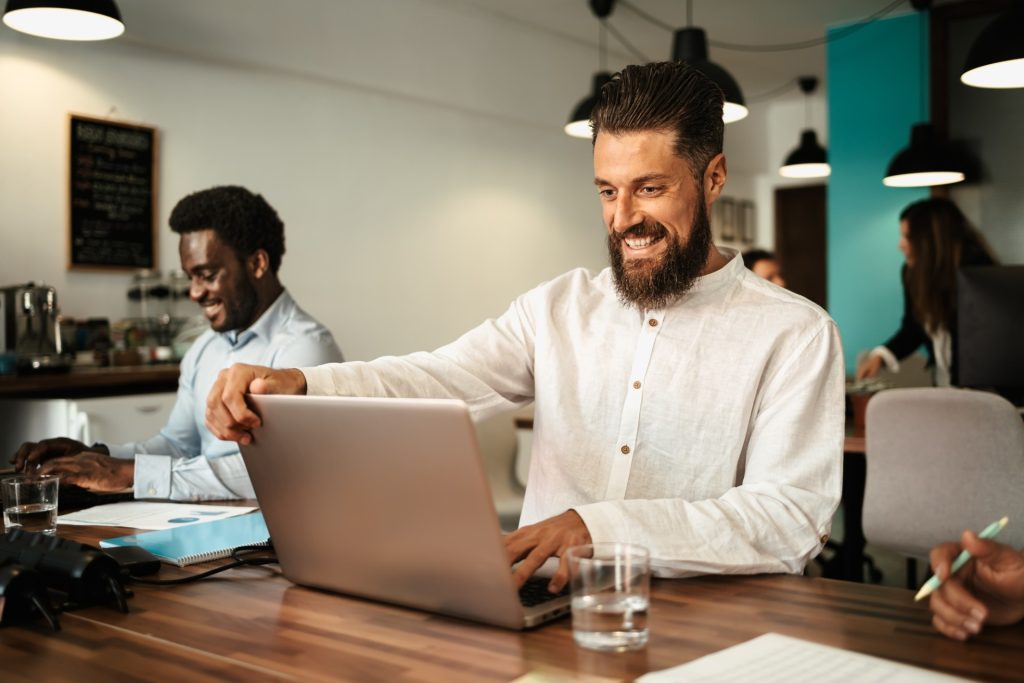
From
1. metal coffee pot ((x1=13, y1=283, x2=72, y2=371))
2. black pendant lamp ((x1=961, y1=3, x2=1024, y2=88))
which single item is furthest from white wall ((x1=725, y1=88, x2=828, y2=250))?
metal coffee pot ((x1=13, y1=283, x2=72, y2=371))

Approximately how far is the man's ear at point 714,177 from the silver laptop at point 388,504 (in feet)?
2.48

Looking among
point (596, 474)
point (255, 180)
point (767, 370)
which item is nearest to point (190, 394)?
point (596, 474)

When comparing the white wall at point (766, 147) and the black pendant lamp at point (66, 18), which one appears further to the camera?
the white wall at point (766, 147)

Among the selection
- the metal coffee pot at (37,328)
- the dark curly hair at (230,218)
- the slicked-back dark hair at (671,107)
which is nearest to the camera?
the slicked-back dark hair at (671,107)

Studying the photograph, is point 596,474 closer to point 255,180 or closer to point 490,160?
point 255,180

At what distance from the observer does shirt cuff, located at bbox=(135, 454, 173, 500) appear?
189cm

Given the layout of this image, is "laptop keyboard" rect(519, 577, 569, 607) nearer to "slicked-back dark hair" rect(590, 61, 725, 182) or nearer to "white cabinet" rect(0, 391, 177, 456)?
"slicked-back dark hair" rect(590, 61, 725, 182)

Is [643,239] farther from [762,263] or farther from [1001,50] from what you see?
[762,263]

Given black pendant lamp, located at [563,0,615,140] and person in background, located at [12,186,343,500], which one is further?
black pendant lamp, located at [563,0,615,140]

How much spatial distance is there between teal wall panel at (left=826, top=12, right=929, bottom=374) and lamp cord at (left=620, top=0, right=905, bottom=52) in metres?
0.04

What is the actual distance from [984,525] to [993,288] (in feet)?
2.20

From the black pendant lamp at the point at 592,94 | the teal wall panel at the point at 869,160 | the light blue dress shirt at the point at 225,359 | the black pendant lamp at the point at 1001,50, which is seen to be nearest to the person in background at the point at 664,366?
the light blue dress shirt at the point at 225,359

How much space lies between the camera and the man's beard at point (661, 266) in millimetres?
1565

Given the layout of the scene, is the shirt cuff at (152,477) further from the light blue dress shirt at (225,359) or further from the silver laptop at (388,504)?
the silver laptop at (388,504)
